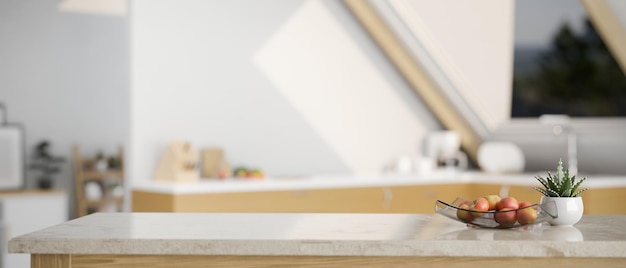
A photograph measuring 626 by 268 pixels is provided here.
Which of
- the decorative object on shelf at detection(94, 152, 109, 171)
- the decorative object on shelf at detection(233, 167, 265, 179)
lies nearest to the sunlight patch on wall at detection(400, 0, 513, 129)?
the decorative object on shelf at detection(233, 167, 265, 179)

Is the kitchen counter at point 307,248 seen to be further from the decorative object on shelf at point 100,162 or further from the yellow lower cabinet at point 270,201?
the decorative object on shelf at point 100,162

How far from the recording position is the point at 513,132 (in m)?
6.65

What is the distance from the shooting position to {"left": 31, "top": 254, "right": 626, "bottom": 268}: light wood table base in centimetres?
259

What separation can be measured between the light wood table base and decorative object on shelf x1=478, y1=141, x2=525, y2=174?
3.95 m

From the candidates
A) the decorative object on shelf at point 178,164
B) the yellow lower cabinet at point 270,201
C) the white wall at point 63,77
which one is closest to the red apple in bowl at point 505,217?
the yellow lower cabinet at point 270,201

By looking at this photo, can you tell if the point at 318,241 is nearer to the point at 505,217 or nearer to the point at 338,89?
the point at 505,217

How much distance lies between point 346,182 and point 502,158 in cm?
131

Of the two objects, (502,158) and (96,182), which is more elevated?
(502,158)

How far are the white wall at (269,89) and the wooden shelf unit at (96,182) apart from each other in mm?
2989

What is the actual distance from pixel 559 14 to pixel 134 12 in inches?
105

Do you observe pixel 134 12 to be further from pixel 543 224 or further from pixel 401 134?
pixel 543 224

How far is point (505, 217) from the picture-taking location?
2775 mm

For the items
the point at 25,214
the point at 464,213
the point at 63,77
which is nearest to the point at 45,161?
the point at 63,77

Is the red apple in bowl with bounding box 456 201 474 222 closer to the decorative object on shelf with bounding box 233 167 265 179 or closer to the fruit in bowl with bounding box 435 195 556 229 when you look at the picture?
the fruit in bowl with bounding box 435 195 556 229
